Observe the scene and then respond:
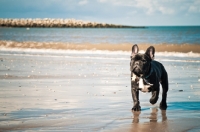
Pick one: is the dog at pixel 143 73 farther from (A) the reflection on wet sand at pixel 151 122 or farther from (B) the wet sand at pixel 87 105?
(B) the wet sand at pixel 87 105

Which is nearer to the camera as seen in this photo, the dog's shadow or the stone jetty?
the dog's shadow

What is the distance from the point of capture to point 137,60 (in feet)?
23.1

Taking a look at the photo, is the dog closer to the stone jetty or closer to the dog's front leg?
the dog's front leg

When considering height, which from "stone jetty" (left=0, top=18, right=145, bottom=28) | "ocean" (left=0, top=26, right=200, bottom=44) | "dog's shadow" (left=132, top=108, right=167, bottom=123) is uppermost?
"stone jetty" (left=0, top=18, right=145, bottom=28)

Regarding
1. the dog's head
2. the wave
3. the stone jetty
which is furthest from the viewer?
the stone jetty

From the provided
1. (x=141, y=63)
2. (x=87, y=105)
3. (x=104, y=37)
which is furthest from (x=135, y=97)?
(x=104, y=37)

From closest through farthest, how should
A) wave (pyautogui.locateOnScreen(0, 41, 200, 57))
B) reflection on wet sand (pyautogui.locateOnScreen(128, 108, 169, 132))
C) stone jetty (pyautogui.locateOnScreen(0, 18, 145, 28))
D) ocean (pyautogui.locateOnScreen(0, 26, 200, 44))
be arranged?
1. reflection on wet sand (pyautogui.locateOnScreen(128, 108, 169, 132))
2. wave (pyautogui.locateOnScreen(0, 41, 200, 57))
3. ocean (pyautogui.locateOnScreen(0, 26, 200, 44))
4. stone jetty (pyautogui.locateOnScreen(0, 18, 145, 28))

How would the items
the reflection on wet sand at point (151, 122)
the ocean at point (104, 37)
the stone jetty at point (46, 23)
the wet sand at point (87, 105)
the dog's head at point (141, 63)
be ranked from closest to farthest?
the reflection on wet sand at point (151, 122), the wet sand at point (87, 105), the dog's head at point (141, 63), the ocean at point (104, 37), the stone jetty at point (46, 23)

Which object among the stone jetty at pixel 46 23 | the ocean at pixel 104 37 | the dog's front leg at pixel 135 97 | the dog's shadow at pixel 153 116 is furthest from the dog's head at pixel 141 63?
the stone jetty at pixel 46 23

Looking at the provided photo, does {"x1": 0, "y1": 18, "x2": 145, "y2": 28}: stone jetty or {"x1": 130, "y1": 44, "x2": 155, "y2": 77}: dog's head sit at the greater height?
{"x1": 0, "y1": 18, "x2": 145, "y2": 28}: stone jetty

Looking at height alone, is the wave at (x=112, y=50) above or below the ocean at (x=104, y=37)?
below

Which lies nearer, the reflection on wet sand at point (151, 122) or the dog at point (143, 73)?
the reflection on wet sand at point (151, 122)

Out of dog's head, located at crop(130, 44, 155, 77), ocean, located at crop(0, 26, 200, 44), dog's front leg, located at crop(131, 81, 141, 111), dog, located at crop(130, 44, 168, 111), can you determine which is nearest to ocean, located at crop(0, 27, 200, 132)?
dog's front leg, located at crop(131, 81, 141, 111)

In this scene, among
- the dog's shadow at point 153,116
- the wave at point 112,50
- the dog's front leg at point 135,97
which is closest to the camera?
the dog's shadow at point 153,116
